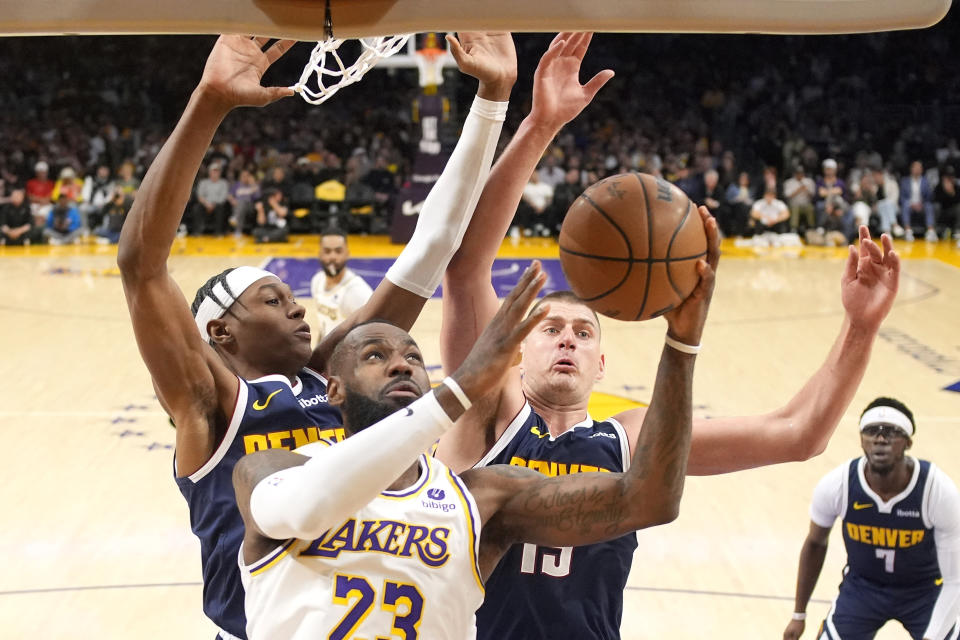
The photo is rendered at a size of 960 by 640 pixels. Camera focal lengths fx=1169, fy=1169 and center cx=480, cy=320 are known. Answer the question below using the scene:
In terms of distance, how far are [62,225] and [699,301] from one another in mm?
18249

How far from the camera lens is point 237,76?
9.52 feet

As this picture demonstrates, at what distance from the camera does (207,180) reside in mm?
20297

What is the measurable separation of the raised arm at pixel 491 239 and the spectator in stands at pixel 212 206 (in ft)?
55.8

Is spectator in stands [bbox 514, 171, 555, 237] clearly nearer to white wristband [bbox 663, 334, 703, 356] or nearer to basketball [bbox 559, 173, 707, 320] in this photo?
basketball [bbox 559, 173, 707, 320]

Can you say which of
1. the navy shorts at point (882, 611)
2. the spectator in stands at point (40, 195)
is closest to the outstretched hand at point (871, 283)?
the navy shorts at point (882, 611)

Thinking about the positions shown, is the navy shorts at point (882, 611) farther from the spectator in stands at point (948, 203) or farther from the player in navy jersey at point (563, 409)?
the spectator in stands at point (948, 203)

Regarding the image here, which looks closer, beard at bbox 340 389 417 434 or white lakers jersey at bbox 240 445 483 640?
white lakers jersey at bbox 240 445 483 640

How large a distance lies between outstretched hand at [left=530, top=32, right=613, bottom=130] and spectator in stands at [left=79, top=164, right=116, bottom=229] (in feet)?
56.8

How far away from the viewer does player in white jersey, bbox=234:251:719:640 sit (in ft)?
8.41

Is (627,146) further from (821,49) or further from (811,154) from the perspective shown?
(821,49)

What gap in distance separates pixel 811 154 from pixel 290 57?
35.9ft

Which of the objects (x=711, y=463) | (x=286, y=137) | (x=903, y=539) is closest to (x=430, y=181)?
(x=286, y=137)

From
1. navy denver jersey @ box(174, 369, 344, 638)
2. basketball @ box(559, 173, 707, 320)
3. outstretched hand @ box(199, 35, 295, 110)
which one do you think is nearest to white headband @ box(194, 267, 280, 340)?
navy denver jersey @ box(174, 369, 344, 638)

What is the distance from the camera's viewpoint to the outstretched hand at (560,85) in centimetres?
370
